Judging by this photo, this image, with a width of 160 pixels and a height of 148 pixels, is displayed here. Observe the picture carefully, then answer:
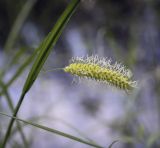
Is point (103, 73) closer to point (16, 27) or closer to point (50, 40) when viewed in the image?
point (50, 40)

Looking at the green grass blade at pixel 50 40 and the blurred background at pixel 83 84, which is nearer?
the green grass blade at pixel 50 40

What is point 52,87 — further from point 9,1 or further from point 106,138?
point 9,1

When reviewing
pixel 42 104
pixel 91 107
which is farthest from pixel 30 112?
pixel 91 107

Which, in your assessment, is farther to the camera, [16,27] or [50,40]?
[16,27]

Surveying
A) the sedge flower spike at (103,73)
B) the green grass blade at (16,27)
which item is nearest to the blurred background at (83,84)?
the green grass blade at (16,27)

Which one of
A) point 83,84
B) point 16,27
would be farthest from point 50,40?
point 83,84

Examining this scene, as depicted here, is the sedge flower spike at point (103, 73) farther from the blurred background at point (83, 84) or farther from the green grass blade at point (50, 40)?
the blurred background at point (83, 84)
